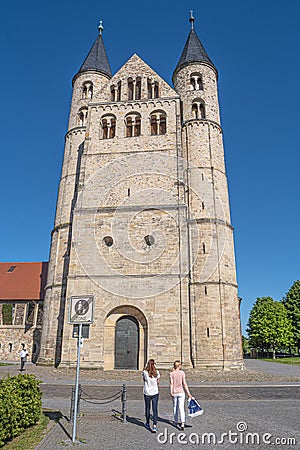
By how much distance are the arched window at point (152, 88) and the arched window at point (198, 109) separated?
10.9 ft

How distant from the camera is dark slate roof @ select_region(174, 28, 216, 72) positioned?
3066cm

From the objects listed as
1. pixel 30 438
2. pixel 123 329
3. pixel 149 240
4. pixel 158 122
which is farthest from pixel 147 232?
pixel 30 438

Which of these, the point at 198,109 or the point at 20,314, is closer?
the point at 198,109

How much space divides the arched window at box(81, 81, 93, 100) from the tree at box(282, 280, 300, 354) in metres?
36.6

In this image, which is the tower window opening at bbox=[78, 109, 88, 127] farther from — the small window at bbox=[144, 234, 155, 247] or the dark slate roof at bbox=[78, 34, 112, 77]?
the small window at bbox=[144, 234, 155, 247]

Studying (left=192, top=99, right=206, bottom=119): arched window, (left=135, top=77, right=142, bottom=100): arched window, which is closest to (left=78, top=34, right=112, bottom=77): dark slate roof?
(left=135, top=77, right=142, bottom=100): arched window

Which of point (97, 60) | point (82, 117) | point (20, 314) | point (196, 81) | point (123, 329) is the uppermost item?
point (97, 60)

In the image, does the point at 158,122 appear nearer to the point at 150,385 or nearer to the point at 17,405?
the point at 150,385

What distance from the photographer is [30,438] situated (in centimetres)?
659

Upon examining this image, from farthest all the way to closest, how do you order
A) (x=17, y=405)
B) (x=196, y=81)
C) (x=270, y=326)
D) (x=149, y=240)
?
1. (x=270, y=326)
2. (x=196, y=81)
3. (x=149, y=240)
4. (x=17, y=405)

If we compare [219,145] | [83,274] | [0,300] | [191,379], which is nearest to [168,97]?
[219,145]

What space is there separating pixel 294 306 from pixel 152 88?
3473 cm

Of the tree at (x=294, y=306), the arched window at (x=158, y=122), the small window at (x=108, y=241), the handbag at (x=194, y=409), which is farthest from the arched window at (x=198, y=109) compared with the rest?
the tree at (x=294, y=306)

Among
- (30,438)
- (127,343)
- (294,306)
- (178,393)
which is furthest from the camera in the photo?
(294,306)
